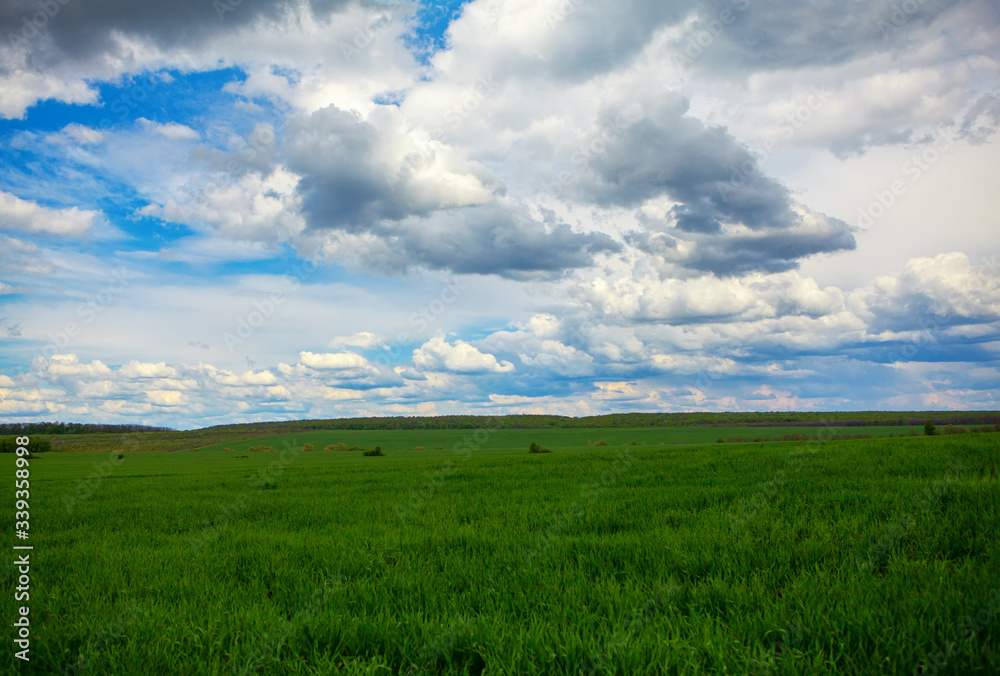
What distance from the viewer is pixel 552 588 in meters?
5.27

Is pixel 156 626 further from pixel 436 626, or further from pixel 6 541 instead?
pixel 6 541

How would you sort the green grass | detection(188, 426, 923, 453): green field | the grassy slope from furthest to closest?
1. the grassy slope
2. the green grass
3. detection(188, 426, 923, 453): green field

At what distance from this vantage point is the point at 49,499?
15969 millimetres

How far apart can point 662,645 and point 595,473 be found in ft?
46.0

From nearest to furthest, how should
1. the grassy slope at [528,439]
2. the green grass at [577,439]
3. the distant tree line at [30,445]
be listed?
the green grass at [577,439], the distant tree line at [30,445], the grassy slope at [528,439]

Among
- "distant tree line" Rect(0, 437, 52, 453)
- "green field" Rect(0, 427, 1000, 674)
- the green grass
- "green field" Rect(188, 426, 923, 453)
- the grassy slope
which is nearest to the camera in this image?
"green field" Rect(0, 427, 1000, 674)

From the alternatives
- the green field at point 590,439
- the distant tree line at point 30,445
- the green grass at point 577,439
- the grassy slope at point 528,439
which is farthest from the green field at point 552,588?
the distant tree line at point 30,445

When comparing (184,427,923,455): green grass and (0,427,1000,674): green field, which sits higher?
(0,427,1000,674): green field

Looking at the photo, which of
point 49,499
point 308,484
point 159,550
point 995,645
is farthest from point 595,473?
point 49,499

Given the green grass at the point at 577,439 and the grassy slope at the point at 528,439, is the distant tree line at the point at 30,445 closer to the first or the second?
the grassy slope at the point at 528,439

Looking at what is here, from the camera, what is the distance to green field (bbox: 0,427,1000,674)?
387 centimetres

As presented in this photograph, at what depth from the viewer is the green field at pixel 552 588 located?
3.87 m

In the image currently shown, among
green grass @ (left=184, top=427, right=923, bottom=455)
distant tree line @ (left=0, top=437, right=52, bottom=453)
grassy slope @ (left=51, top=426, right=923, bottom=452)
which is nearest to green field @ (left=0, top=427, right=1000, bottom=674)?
green grass @ (left=184, top=427, right=923, bottom=455)

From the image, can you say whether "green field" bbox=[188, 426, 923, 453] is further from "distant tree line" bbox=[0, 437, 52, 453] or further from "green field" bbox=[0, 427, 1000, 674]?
"green field" bbox=[0, 427, 1000, 674]
